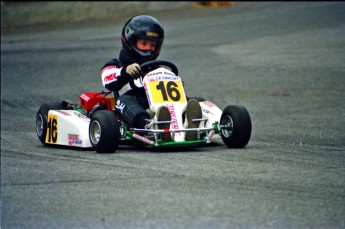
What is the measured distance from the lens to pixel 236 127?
9039mm

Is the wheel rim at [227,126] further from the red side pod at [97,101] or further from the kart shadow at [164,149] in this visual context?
the red side pod at [97,101]

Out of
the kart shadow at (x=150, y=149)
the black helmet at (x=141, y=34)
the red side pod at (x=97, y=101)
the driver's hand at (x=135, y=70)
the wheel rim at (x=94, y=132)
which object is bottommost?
the kart shadow at (x=150, y=149)

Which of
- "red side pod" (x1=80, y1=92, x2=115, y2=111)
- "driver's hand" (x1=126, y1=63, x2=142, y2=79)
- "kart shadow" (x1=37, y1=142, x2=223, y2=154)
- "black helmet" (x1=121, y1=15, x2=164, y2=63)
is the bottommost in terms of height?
"kart shadow" (x1=37, y1=142, x2=223, y2=154)

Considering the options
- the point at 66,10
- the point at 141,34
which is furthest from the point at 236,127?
the point at 66,10

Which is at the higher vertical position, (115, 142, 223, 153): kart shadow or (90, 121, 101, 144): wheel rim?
(90, 121, 101, 144): wheel rim

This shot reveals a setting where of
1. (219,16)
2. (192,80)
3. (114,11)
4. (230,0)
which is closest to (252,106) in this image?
(192,80)

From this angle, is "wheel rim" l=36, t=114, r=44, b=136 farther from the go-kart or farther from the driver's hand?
the driver's hand

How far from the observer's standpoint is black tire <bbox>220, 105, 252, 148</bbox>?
9016 millimetres

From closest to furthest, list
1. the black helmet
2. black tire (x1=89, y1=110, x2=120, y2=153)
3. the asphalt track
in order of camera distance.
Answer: the asphalt track < black tire (x1=89, y1=110, x2=120, y2=153) < the black helmet

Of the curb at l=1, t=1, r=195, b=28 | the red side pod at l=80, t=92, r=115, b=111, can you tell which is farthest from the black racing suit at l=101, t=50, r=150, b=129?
the curb at l=1, t=1, r=195, b=28

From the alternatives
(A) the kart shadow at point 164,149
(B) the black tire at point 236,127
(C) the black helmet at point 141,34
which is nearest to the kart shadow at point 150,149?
(A) the kart shadow at point 164,149

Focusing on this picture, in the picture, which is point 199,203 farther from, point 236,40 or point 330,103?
point 236,40

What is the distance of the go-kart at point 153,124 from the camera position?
8.95 m

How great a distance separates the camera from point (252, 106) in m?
13.1
